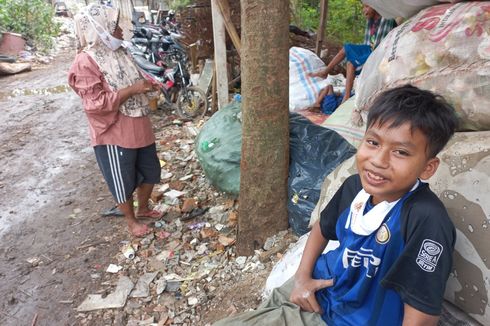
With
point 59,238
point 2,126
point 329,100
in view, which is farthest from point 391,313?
point 2,126

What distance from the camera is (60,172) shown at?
436 cm

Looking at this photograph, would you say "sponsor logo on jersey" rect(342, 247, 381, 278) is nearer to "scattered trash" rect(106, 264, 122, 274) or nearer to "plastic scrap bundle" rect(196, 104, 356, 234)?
"plastic scrap bundle" rect(196, 104, 356, 234)

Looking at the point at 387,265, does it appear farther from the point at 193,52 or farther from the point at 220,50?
the point at 193,52

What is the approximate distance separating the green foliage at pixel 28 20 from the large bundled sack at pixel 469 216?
37.8 ft

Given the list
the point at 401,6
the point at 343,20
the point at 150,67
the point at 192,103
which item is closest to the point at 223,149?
the point at 401,6

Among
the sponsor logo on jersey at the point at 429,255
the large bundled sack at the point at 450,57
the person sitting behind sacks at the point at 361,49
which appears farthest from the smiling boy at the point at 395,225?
the person sitting behind sacks at the point at 361,49

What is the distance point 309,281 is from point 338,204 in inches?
12.1

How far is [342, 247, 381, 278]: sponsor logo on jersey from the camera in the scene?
1.15 meters

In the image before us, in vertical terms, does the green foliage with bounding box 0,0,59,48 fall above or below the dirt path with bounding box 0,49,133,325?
above

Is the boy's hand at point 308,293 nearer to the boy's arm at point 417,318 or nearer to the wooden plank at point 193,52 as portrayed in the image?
the boy's arm at point 417,318

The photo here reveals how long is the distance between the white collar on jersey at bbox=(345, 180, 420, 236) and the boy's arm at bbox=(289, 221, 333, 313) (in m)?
0.21

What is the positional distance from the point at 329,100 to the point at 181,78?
285 centimetres

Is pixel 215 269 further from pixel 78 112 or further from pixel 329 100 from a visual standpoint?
pixel 78 112

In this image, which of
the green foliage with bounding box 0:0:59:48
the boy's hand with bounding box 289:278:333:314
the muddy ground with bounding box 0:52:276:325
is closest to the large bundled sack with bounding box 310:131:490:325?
the boy's hand with bounding box 289:278:333:314
